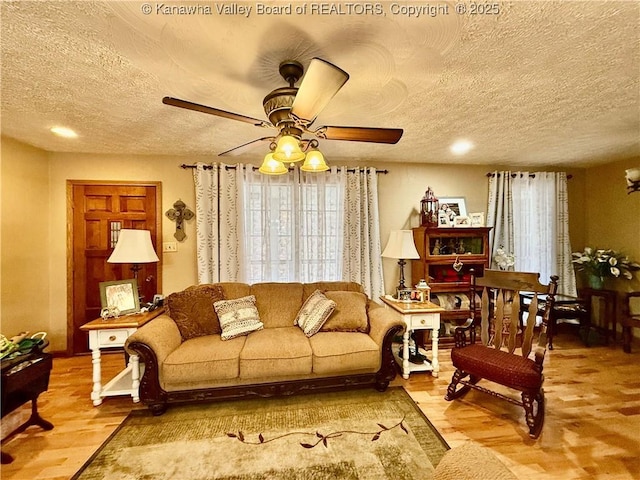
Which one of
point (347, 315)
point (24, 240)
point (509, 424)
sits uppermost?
point (24, 240)

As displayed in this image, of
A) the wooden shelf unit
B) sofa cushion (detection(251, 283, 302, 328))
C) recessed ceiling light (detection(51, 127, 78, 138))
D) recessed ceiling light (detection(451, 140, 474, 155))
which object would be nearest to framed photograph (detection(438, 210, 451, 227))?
the wooden shelf unit

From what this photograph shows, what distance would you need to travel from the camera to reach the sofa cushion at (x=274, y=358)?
2.30 m

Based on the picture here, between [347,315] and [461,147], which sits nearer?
[347,315]

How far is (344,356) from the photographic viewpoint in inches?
94.9

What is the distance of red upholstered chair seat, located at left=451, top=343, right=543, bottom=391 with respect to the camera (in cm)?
204

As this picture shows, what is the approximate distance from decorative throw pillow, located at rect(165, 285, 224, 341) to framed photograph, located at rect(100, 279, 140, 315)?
1.20ft

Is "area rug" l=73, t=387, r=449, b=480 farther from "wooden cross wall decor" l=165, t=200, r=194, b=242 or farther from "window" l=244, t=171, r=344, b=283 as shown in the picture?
"wooden cross wall decor" l=165, t=200, r=194, b=242

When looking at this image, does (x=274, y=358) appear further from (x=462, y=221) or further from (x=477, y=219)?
(x=477, y=219)

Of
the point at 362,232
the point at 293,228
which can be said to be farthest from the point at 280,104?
the point at 362,232

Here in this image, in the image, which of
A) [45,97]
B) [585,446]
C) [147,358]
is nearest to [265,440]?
[147,358]

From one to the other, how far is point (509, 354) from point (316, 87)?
2.48 m

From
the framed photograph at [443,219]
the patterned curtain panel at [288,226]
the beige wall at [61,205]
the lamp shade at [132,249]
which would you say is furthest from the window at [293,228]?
the framed photograph at [443,219]

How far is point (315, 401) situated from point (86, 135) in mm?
3315

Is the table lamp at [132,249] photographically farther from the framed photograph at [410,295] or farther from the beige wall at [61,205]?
the framed photograph at [410,295]
